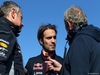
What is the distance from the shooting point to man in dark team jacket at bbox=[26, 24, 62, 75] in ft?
26.7

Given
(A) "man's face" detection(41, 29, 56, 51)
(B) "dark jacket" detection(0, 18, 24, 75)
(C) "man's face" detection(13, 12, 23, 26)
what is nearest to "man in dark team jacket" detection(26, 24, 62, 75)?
(A) "man's face" detection(41, 29, 56, 51)

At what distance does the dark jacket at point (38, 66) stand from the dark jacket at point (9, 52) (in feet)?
4.93

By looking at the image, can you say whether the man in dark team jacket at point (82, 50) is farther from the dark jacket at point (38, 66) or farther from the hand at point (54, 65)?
the dark jacket at point (38, 66)

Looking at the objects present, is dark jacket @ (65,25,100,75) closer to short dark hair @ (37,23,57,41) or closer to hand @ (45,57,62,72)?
hand @ (45,57,62,72)

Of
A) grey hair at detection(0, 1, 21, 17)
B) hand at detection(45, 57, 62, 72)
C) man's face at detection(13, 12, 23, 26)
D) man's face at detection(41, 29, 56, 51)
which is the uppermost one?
grey hair at detection(0, 1, 21, 17)

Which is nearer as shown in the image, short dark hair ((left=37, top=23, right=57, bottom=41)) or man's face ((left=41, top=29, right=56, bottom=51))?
man's face ((left=41, top=29, right=56, bottom=51))

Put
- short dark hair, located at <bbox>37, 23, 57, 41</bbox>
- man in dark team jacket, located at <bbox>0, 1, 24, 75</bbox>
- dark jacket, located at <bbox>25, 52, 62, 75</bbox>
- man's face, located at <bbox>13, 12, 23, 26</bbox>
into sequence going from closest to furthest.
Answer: man in dark team jacket, located at <bbox>0, 1, 24, 75</bbox>
man's face, located at <bbox>13, 12, 23, 26</bbox>
dark jacket, located at <bbox>25, 52, 62, 75</bbox>
short dark hair, located at <bbox>37, 23, 57, 41</bbox>

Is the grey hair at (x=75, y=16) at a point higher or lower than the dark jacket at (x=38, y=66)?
higher

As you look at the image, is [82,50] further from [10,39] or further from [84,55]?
[10,39]

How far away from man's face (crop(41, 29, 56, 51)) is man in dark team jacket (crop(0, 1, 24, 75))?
1612mm

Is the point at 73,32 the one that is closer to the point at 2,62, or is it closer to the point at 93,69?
the point at 93,69

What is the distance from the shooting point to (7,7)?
712cm

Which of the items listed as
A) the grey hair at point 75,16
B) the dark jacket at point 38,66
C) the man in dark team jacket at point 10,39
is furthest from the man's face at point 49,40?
the grey hair at point 75,16

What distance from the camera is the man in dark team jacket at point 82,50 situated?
614 centimetres
